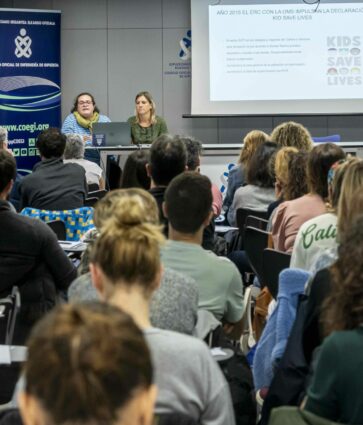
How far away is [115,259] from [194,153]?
316cm

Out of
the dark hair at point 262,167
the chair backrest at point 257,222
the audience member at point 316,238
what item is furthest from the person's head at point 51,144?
→ the audience member at point 316,238

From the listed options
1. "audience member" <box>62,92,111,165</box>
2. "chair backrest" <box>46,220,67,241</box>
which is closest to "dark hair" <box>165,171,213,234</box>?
"chair backrest" <box>46,220,67,241</box>

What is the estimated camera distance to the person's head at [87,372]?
0.84 metres

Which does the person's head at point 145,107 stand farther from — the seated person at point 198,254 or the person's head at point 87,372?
the person's head at point 87,372

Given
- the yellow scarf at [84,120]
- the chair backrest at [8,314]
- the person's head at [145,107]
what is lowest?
the chair backrest at [8,314]

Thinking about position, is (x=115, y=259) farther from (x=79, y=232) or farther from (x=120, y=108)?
(x=120, y=108)

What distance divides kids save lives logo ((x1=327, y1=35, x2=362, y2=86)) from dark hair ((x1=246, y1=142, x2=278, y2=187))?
4.32 m

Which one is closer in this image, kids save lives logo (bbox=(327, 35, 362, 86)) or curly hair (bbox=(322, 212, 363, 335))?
curly hair (bbox=(322, 212, 363, 335))

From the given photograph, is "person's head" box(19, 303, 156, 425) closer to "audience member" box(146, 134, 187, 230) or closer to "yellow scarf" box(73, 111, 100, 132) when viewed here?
"audience member" box(146, 134, 187, 230)

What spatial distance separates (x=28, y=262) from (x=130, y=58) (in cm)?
676

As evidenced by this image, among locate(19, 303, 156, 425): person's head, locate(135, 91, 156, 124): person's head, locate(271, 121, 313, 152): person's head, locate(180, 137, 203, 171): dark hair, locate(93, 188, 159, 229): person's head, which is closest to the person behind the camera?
locate(19, 303, 156, 425): person's head

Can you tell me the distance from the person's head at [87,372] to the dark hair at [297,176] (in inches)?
121

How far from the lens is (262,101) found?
9.00 metres

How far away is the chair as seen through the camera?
3209 millimetres
